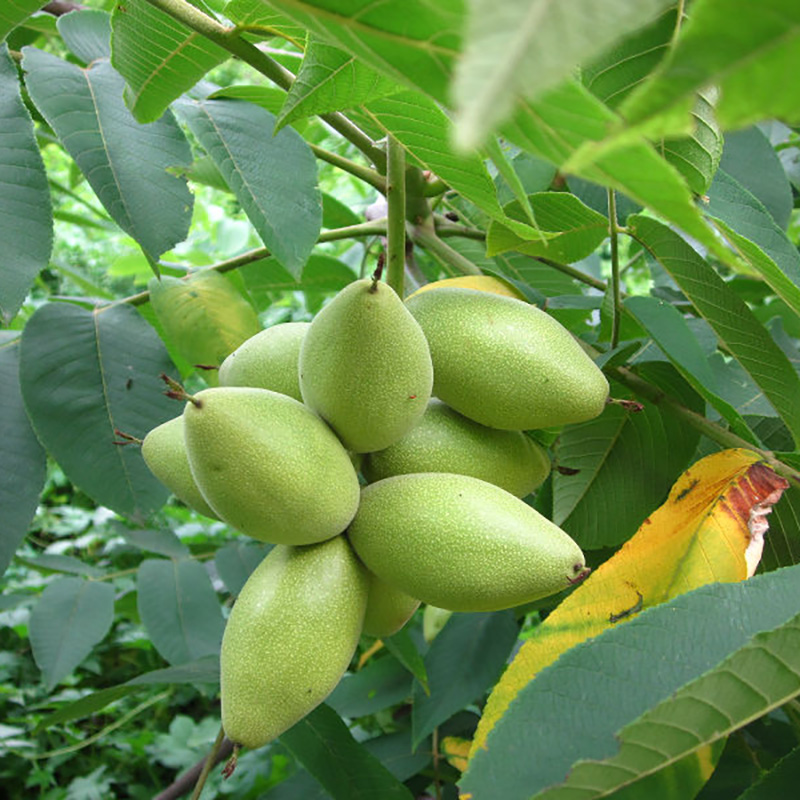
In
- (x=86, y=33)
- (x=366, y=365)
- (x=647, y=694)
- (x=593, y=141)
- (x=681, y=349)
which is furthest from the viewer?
(x=86, y=33)

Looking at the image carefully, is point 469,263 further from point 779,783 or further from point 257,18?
point 779,783

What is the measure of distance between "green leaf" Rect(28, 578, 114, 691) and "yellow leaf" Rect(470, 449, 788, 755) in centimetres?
90

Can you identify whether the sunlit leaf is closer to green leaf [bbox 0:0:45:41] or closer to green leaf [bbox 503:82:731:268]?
green leaf [bbox 0:0:45:41]

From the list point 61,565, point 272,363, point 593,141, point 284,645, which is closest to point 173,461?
point 272,363

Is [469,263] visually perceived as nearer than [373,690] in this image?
Yes

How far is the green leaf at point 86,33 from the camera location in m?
1.13

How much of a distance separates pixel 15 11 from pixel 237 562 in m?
0.96

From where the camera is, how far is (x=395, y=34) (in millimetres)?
467

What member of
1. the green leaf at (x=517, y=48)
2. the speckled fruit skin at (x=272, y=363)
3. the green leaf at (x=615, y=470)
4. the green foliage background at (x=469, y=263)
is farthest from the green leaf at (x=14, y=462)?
the green leaf at (x=517, y=48)

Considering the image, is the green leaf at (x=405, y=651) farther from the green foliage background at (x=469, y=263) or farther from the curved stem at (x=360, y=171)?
the curved stem at (x=360, y=171)

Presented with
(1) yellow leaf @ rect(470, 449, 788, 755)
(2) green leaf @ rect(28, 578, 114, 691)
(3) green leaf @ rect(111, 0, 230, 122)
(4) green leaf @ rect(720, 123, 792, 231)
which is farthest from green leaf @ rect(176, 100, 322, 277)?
(2) green leaf @ rect(28, 578, 114, 691)

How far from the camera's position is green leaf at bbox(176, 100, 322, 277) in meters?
1.00

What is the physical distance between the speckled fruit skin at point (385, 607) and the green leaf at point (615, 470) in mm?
297

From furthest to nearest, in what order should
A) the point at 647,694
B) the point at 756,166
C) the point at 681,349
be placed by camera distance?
the point at 756,166 → the point at 681,349 → the point at 647,694
